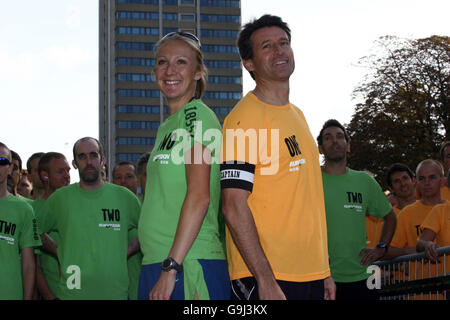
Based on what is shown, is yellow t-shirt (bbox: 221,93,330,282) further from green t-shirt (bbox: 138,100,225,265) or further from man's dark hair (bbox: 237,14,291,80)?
man's dark hair (bbox: 237,14,291,80)

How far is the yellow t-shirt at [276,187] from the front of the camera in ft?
11.4

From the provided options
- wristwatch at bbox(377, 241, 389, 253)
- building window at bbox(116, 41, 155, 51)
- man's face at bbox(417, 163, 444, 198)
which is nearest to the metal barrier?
wristwatch at bbox(377, 241, 389, 253)

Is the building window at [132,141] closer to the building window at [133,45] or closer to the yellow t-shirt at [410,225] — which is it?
the building window at [133,45]

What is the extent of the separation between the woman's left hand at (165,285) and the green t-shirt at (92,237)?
114 inches

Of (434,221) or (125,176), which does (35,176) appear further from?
(434,221)

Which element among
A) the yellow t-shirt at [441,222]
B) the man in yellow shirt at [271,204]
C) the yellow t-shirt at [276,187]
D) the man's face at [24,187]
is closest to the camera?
the man in yellow shirt at [271,204]

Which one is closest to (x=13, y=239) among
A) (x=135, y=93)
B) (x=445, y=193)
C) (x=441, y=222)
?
(x=441, y=222)

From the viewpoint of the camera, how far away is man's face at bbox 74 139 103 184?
6445 mm

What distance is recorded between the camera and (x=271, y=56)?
12.7ft

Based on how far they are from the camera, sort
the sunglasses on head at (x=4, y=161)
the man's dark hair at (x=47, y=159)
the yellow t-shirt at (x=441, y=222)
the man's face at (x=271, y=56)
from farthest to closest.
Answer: the man's dark hair at (x=47, y=159), the yellow t-shirt at (x=441, y=222), the sunglasses on head at (x=4, y=161), the man's face at (x=271, y=56)

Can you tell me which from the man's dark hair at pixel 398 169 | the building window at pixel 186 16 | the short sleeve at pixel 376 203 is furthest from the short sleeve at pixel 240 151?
the building window at pixel 186 16

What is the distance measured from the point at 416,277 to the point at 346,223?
989 millimetres
